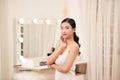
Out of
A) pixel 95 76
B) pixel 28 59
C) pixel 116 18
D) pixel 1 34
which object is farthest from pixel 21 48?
pixel 116 18

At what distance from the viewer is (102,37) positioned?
3.28 m

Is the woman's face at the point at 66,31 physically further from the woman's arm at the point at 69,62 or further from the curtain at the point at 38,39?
the curtain at the point at 38,39

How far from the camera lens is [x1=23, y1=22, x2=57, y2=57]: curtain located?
11.4ft

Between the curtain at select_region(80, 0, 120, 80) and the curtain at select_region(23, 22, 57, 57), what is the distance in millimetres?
609

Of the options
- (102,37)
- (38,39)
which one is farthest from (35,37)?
(102,37)

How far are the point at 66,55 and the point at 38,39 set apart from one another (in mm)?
1737

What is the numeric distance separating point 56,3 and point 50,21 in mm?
343

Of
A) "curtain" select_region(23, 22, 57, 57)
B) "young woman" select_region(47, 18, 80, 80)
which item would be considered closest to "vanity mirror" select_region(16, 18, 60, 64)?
"curtain" select_region(23, 22, 57, 57)

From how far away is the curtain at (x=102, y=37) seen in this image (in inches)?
127

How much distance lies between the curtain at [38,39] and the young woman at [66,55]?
149cm

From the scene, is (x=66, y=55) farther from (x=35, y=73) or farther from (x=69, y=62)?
(x=35, y=73)

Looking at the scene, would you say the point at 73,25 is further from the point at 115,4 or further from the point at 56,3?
the point at 56,3

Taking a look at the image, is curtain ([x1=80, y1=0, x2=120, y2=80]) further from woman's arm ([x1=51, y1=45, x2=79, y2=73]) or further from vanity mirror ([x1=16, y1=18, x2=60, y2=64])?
woman's arm ([x1=51, y1=45, x2=79, y2=73])


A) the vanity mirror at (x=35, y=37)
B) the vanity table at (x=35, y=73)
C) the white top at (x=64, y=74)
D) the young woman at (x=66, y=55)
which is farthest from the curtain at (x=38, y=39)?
the white top at (x=64, y=74)
